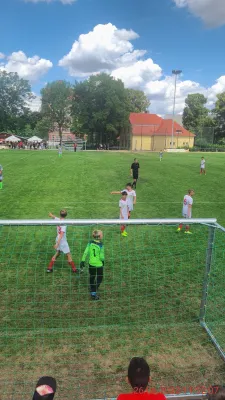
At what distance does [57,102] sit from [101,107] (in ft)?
54.4

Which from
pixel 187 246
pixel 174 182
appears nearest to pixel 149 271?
pixel 187 246

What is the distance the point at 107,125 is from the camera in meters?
73.8

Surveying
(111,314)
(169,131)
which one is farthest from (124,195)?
(169,131)

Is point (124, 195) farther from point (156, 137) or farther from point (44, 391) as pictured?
point (156, 137)

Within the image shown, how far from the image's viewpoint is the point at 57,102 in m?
86.0

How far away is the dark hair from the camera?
2.60 metres

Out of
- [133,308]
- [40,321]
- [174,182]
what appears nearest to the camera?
[40,321]

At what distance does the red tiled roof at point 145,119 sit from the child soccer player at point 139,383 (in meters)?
78.8

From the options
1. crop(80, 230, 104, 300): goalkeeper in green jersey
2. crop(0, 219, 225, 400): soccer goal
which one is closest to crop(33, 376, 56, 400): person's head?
crop(0, 219, 225, 400): soccer goal

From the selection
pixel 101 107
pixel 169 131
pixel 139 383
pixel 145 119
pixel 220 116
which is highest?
pixel 101 107

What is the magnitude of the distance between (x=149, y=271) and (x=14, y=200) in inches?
415

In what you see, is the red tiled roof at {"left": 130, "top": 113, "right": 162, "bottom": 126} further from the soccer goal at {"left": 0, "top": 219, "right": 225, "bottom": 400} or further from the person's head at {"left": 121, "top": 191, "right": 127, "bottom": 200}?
the soccer goal at {"left": 0, "top": 219, "right": 225, "bottom": 400}

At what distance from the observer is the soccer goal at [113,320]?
456 centimetres

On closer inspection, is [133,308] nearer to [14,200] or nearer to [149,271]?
[149,271]
